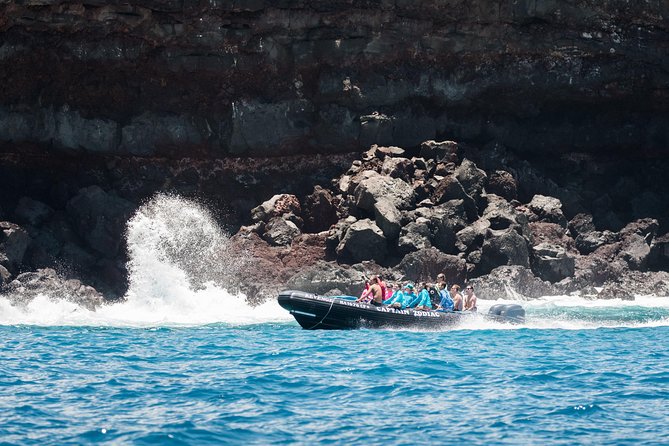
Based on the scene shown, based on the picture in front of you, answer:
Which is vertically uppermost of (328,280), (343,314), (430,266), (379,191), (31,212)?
(379,191)

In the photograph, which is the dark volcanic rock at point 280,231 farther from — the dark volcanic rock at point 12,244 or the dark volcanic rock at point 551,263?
the dark volcanic rock at point 551,263

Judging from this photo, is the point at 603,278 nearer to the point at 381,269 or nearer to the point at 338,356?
the point at 381,269

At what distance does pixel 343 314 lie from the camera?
20859 mm

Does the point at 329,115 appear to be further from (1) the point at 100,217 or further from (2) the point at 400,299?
(2) the point at 400,299

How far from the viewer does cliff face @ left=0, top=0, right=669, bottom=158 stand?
3126cm

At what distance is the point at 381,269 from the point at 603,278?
24.7 ft

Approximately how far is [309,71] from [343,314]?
14077 mm

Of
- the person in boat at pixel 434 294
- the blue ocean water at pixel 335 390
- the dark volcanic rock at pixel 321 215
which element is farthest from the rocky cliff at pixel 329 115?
the blue ocean water at pixel 335 390

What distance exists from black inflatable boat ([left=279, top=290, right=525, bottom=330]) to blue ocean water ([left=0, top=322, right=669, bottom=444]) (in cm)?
165

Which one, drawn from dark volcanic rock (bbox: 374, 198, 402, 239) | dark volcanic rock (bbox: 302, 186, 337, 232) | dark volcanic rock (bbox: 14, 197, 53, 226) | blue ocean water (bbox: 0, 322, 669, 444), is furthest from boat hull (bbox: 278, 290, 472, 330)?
dark volcanic rock (bbox: 14, 197, 53, 226)

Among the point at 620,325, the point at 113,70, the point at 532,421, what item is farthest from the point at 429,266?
the point at 532,421

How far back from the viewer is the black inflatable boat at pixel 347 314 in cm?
2067

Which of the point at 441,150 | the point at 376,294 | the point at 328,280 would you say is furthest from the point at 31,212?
the point at 441,150

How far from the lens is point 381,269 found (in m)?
29.4
